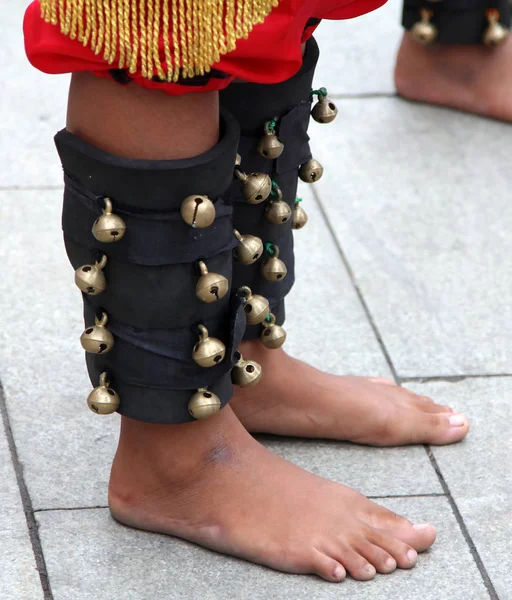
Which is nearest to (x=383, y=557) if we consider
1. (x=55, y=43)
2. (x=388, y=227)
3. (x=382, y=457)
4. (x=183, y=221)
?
(x=382, y=457)

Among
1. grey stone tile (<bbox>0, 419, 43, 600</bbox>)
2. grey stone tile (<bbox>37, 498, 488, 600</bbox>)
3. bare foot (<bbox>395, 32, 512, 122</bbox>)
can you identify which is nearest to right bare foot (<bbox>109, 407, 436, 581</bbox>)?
grey stone tile (<bbox>37, 498, 488, 600</bbox>)

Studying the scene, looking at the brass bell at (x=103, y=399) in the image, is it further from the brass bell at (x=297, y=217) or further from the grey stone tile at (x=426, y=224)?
the grey stone tile at (x=426, y=224)

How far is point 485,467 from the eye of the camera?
1505 mm

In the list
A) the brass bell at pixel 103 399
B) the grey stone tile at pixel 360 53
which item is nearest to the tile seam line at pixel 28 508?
the brass bell at pixel 103 399

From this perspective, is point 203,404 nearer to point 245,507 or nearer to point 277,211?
point 245,507

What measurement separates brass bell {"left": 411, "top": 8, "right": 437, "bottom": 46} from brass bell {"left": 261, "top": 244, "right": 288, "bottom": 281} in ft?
4.21

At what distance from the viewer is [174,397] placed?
1.22 meters

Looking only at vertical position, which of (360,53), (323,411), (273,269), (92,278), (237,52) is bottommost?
(360,53)

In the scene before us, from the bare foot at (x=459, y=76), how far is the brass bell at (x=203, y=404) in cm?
154

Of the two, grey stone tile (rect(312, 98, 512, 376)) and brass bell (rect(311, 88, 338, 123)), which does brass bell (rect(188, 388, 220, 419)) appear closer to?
brass bell (rect(311, 88, 338, 123))

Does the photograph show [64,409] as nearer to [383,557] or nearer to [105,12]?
[383,557]

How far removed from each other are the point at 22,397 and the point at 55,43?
2.34 ft

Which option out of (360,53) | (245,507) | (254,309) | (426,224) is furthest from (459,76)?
(245,507)

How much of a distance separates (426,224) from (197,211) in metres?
1.10
